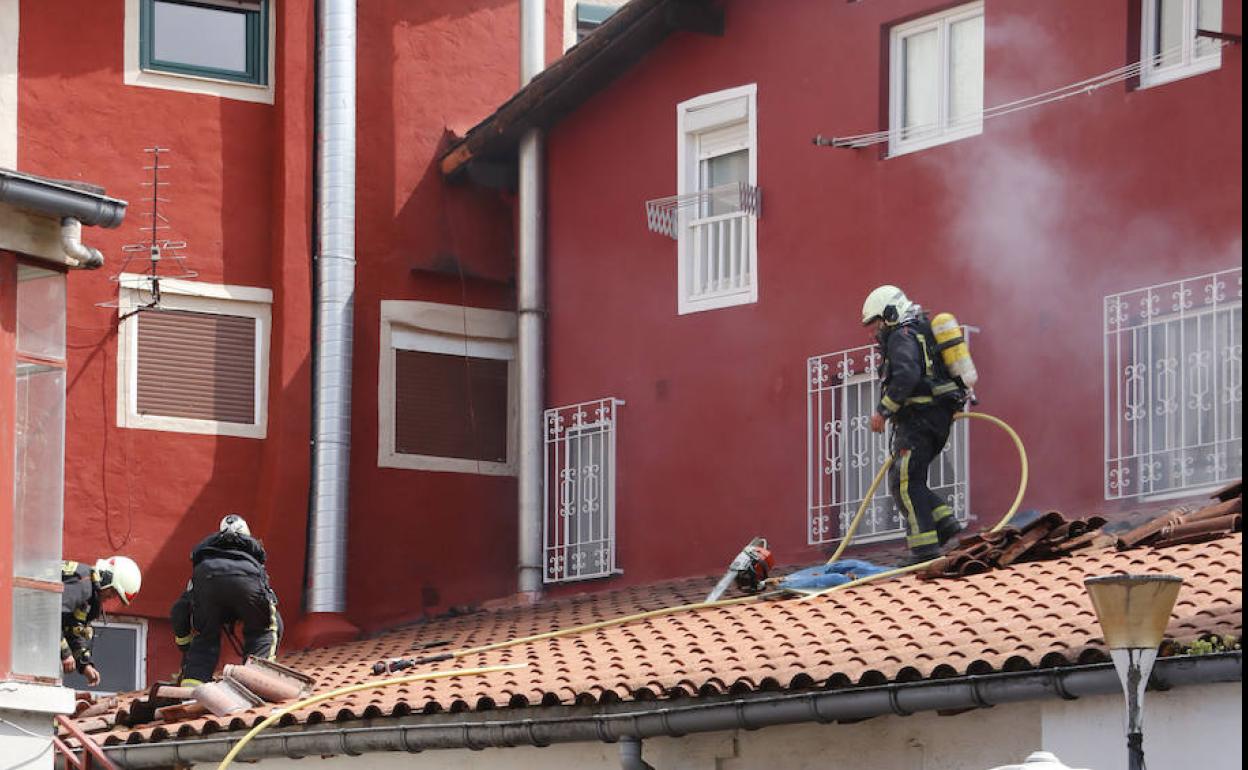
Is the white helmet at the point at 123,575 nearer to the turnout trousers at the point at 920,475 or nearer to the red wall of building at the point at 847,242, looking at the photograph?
the red wall of building at the point at 847,242

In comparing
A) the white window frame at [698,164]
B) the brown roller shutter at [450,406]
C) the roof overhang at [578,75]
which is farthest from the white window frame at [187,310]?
the white window frame at [698,164]

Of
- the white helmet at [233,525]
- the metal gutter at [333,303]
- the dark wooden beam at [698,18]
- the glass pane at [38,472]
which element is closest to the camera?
the glass pane at [38,472]

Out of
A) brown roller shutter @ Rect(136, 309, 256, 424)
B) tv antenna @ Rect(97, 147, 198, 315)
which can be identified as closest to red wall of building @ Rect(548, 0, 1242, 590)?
brown roller shutter @ Rect(136, 309, 256, 424)

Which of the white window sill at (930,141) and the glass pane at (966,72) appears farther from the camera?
the glass pane at (966,72)

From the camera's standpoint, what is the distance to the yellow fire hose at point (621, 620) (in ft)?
56.9

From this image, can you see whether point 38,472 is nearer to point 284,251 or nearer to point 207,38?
point 284,251

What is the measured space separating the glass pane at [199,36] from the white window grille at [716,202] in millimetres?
3798

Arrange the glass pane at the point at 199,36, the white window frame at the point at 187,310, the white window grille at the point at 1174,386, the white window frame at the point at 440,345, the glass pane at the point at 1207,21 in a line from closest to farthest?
the white window grille at the point at 1174,386
the glass pane at the point at 1207,21
the white window frame at the point at 187,310
the glass pane at the point at 199,36
the white window frame at the point at 440,345

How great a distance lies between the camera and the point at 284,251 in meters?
23.0

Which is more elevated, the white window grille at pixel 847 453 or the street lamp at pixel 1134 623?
the white window grille at pixel 847 453

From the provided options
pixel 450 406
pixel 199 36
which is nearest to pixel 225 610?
pixel 450 406

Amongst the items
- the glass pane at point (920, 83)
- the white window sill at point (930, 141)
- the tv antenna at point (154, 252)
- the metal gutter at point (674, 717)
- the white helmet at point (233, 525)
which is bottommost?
the metal gutter at point (674, 717)

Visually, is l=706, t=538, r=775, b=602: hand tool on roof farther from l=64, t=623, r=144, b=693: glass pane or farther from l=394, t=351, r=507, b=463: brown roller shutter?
l=64, t=623, r=144, b=693: glass pane

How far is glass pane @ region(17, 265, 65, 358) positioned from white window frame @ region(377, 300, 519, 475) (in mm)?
7429
